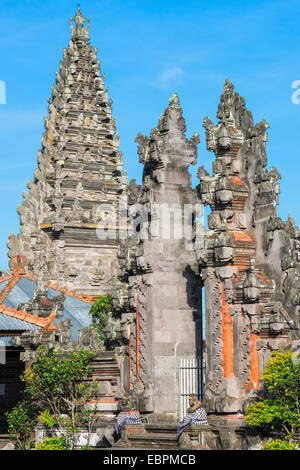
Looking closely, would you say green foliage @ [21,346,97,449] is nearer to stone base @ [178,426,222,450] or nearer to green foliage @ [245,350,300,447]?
stone base @ [178,426,222,450]

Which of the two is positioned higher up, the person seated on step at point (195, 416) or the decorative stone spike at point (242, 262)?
the decorative stone spike at point (242, 262)

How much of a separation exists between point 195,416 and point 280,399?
3036mm

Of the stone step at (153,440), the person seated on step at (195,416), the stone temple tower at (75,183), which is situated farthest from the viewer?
the stone temple tower at (75,183)

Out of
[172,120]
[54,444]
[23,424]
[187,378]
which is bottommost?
[54,444]

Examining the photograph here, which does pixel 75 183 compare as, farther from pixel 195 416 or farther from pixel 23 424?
pixel 195 416

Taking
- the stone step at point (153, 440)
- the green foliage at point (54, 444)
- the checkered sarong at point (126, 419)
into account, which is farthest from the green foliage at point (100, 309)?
the stone step at point (153, 440)

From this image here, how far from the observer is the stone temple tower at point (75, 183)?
6506cm

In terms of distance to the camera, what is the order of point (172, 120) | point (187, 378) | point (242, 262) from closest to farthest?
1. point (242, 262)
2. point (187, 378)
3. point (172, 120)

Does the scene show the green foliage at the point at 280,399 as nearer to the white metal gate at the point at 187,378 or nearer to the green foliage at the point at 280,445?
the green foliage at the point at 280,445

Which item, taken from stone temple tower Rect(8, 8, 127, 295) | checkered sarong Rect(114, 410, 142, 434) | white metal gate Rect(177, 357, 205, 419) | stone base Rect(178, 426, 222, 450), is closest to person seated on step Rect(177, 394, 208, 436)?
stone base Rect(178, 426, 222, 450)

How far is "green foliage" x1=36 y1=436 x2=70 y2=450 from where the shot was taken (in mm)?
35531

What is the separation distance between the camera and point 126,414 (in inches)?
1385

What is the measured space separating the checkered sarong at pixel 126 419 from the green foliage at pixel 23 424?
200 inches

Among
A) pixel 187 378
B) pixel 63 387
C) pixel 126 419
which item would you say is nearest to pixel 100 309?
pixel 63 387
